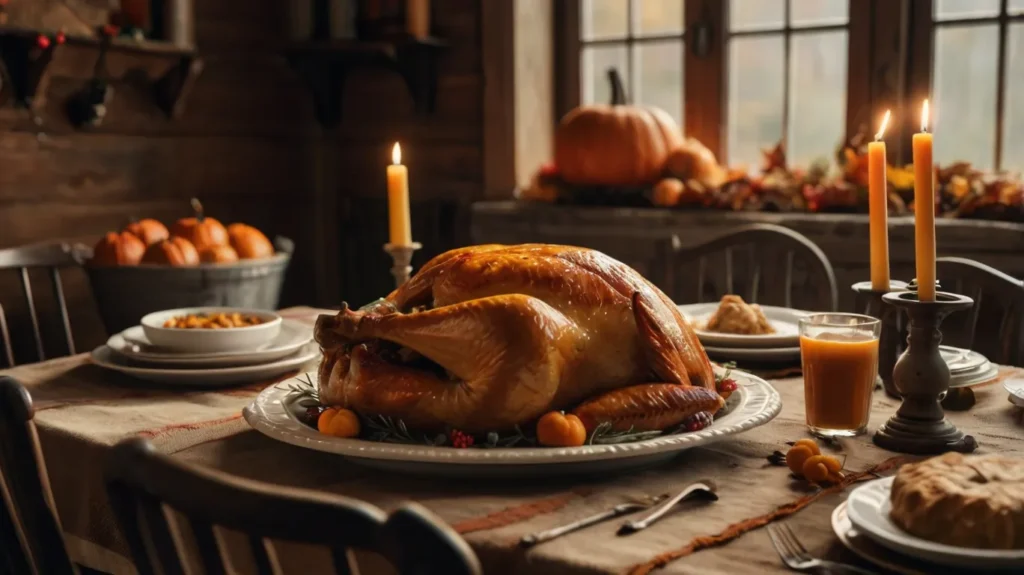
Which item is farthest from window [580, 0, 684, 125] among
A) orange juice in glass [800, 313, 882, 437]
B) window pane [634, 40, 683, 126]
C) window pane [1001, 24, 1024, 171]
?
orange juice in glass [800, 313, 882, 437]

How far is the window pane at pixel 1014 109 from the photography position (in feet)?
8.45

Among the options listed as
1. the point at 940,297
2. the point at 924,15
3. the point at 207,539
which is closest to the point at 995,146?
the point at 924,15

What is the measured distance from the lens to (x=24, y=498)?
972mm

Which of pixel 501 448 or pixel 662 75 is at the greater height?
pixel 662 75

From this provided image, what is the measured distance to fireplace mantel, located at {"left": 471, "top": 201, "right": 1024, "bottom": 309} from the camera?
2291mm

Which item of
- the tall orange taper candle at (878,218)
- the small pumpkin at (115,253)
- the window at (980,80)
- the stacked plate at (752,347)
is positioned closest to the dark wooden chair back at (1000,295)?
the stacked plate at (752,347)

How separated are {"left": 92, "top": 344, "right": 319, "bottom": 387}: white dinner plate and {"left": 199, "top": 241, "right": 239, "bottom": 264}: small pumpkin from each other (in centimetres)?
83

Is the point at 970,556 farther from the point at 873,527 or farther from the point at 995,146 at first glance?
the point at 995,146

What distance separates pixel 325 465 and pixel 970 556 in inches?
22.7

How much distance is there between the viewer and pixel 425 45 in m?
3.16

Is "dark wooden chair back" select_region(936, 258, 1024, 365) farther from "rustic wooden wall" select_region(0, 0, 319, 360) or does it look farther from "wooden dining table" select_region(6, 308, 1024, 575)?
"rustic wooden wall" select_region(0, 0, 319, 360)

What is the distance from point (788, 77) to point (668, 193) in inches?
18.3

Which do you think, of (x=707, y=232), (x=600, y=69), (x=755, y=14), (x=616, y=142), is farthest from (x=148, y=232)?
(x=755, y=14)

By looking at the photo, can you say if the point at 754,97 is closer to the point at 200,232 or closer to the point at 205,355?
the point at 200,232
